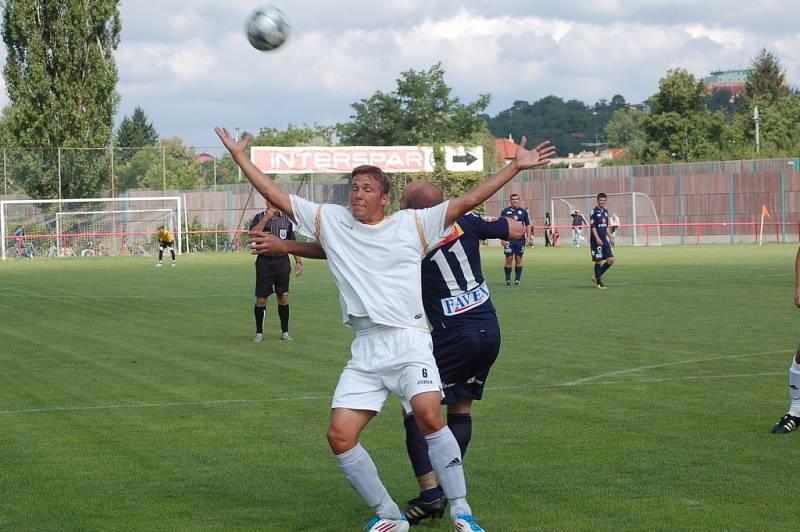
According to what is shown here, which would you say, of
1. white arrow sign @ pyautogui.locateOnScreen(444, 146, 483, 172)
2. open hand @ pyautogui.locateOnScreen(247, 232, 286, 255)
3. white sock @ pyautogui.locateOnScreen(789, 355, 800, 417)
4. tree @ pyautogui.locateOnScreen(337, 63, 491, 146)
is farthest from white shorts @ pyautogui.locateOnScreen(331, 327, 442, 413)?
tree @ pyautogui.locateOnScreen(337, 63, 491, 146)

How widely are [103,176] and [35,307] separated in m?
37.4

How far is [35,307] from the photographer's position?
947 inches

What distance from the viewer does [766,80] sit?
349 feet

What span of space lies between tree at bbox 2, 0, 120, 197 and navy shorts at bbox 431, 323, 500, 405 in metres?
55.2

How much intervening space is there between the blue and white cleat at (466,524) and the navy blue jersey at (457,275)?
1230 mm

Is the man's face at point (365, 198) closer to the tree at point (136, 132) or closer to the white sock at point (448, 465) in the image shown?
the white sock at point (448, 465)

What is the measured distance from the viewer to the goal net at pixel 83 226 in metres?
55.9

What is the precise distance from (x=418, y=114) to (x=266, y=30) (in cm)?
7564

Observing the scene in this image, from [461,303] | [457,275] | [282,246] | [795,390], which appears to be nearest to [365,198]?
[282,246]

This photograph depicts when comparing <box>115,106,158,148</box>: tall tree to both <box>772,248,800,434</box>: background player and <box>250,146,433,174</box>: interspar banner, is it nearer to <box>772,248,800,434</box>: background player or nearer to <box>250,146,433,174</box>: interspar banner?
<box>250,146,433,174</box>: interspar banner

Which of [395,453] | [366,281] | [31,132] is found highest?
[31,132]

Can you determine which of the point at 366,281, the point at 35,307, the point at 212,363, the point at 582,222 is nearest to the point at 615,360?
the point at 212,363

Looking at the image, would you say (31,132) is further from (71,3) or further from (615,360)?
(615,360)

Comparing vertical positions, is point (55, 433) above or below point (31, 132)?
below
